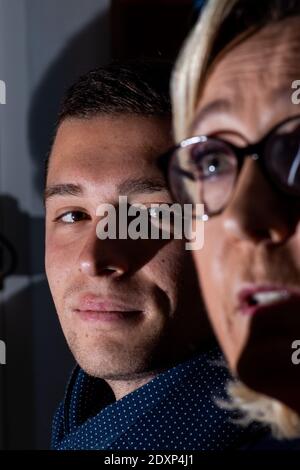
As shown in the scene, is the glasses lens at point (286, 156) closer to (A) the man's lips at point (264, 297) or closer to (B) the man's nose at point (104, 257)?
(A) the man's lips at point (264, 297)

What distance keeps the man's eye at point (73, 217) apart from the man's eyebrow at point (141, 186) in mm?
59

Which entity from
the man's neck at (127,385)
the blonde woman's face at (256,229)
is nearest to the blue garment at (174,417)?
the man's neck at (127,385)

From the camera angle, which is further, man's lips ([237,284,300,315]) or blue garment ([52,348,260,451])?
blue garment ([52,348,260,451])

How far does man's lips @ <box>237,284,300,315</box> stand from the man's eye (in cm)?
24

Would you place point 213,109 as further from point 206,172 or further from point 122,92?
point 122,92

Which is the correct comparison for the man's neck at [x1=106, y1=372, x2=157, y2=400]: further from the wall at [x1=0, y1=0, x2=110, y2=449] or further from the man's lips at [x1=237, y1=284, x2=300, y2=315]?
the man's lips at [x1=237, y1=284, x2=300, y2=315]

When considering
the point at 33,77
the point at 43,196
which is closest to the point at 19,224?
the point at 43,196

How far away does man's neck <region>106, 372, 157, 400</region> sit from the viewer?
0.80 m

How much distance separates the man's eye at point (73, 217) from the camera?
80 cm

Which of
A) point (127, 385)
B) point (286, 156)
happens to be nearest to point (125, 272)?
point (127, 385)

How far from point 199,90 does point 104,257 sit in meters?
0.21

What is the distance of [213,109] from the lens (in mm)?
633

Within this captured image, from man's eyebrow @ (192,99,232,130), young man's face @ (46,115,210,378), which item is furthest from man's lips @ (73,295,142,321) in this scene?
man's eyebrow @ (192,99,232,130)

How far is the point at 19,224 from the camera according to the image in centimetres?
90
